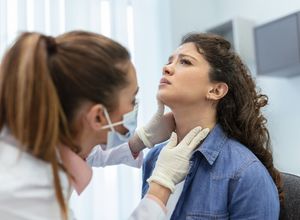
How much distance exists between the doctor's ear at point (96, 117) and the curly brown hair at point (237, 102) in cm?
54

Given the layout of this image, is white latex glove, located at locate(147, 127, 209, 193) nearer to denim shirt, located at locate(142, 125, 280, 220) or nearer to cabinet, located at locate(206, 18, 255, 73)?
denim shirt, located at locate(142, 125, 280, 220)

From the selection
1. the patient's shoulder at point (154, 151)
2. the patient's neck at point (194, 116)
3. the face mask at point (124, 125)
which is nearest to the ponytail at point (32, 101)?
the face mask at point (124, 125)

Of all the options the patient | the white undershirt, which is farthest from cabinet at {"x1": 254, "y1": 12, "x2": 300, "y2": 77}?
the white undershirt

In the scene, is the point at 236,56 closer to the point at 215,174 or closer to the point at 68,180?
the point at 215,174

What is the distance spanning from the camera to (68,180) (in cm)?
89

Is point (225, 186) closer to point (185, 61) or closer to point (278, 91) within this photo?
point (185, 61)

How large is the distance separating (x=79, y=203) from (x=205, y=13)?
1559 millimetres

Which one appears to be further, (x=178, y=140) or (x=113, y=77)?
(x=178, y=140)

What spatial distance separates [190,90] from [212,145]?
0.64 feet

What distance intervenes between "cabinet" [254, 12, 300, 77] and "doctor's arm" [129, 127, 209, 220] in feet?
3.28

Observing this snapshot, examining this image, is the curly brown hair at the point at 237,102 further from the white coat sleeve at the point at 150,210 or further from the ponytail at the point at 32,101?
the ponytail at the point at 32,101

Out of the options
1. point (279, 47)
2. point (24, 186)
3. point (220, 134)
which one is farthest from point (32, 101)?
point (279, 47)

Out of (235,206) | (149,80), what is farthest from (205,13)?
(235,206)

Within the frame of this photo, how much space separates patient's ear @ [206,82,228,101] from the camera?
138 cm
